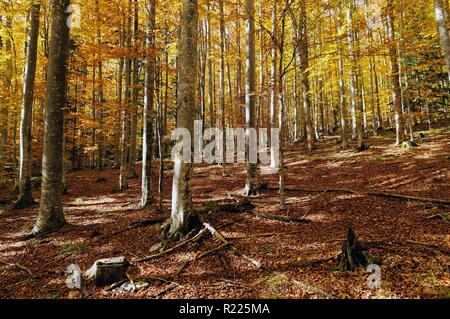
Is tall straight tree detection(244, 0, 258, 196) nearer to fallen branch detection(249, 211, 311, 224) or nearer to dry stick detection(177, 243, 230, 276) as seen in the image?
fallen branch detection(249, 211, 311, 224)

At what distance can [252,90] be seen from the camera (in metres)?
8.98

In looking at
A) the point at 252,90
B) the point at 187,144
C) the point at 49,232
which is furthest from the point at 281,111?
the point at 49,232

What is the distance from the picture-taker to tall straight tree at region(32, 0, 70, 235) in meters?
6.86

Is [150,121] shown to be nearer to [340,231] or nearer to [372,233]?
[340,231]

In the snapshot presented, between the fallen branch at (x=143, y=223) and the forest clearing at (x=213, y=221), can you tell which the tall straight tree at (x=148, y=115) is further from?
the fallen branch at (x=143, y=223)

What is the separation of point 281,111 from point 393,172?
5.74 m

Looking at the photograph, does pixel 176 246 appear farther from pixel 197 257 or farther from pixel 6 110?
pixel 6 110

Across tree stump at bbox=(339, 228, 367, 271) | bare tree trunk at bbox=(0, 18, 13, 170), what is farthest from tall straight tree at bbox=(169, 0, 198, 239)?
bare tree trunk at bbox=(0, 18, 13, 170)

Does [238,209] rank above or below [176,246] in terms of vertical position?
above

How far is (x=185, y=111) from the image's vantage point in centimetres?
538

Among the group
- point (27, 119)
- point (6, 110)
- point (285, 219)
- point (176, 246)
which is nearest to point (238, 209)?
point (285, 219)

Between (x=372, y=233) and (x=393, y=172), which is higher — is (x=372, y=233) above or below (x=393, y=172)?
below

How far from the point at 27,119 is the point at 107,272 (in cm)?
980

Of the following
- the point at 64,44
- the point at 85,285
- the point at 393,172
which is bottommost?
the point at 85,285
